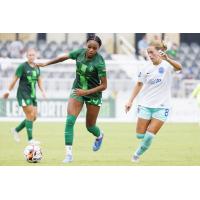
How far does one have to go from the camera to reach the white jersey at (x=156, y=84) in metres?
9.75

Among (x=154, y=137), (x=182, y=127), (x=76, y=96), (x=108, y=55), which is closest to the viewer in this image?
(x=76, y=96)

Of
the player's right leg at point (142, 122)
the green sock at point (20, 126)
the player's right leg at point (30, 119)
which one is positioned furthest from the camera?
the green sock at point (20, 126)

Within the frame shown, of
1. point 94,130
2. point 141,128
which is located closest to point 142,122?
point 141,128

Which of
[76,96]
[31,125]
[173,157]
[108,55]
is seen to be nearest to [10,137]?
[31,125]

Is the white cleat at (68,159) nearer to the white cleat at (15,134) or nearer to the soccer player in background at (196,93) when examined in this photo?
the white cleat at (15,134)

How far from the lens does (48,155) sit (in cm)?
1006

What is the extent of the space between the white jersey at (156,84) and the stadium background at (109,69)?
25.7 inches

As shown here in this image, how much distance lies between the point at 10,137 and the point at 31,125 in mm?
296

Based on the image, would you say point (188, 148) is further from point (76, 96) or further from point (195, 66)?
point (195, 66)

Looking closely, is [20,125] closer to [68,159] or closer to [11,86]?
[11,86]

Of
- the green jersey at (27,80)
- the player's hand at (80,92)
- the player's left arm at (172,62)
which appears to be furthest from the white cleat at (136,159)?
the green jersey at (27,80)

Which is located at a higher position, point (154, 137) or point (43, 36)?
point (43, 36)

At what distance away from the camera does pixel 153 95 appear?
32.2 ft

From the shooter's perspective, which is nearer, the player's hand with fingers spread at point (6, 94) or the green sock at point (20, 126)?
the green sock at point (20, 126)
